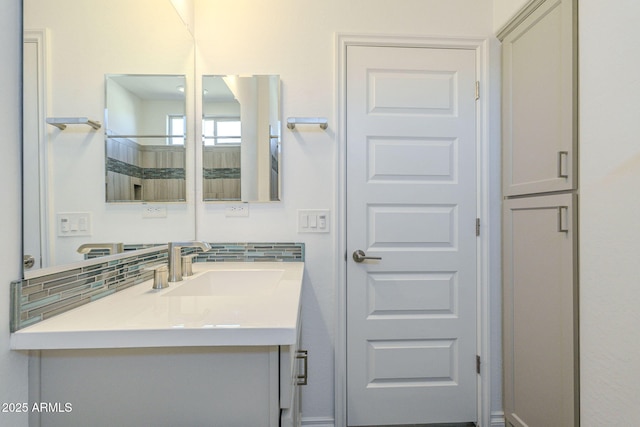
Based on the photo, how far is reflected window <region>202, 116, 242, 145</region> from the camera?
5.46 feet

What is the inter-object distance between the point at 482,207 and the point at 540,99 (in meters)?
0.58

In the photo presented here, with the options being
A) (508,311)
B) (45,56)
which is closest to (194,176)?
(45,56)

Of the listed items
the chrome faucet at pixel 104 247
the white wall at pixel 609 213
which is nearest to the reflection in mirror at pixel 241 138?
the chrome faucet at pixel 104 247

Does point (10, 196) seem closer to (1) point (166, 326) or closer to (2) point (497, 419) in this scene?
(1) point (166, 326)

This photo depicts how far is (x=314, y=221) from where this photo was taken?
1.68 metres

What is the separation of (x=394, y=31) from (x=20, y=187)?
1748 millimetres

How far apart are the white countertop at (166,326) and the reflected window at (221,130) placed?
103 centimetres

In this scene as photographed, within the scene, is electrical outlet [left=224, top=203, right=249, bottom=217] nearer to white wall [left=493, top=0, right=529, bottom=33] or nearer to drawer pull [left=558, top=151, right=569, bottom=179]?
drawer pull [left=558, top=151, right=569, bottom=179]

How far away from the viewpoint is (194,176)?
5.50 ft

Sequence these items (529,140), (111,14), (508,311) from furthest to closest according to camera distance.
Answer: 1. (508,311)
2. (529,140)
3. (111,14)

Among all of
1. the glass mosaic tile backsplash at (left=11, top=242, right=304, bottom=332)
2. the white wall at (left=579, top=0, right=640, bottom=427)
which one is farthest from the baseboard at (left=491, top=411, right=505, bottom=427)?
the glass mosaic tile backsplash at (left=11, top=242, right=304, bottom=332)

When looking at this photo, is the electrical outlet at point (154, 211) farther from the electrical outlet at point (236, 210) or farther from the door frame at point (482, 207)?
the door frame at point (482, 207)

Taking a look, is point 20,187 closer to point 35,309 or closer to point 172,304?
point 35,309

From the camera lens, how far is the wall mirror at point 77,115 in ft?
2.36
